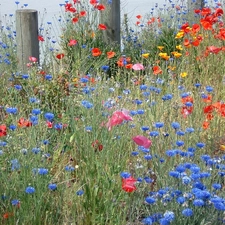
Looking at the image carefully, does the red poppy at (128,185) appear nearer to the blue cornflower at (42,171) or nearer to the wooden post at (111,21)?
the blue cornflower at (42,171)

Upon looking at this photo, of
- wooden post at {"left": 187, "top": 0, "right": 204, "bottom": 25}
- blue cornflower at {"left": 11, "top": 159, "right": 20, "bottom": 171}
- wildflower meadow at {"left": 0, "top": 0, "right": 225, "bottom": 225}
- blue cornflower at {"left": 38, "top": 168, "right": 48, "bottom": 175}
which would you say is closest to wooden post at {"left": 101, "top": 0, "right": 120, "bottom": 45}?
wooden post at {"left": 187, "top": 0, "right": 204, "bottom": 25}

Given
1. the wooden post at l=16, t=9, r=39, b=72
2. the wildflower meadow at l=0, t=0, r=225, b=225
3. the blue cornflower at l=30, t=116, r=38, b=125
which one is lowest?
the wildflower meadow at l=0, t=0, r=225, b=225

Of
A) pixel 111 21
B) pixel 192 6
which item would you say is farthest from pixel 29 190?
pixel 192 6

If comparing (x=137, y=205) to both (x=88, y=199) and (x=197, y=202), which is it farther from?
(x=197, y=202)

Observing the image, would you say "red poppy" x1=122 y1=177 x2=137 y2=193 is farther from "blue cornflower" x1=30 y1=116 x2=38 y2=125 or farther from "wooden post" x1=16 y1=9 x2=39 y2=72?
"wooden post" x1=16 y1=9 x2=39 y2=72

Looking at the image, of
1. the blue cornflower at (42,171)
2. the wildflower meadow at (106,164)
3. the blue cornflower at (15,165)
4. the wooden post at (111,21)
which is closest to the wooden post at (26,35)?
the wildflower meadow at (106,164)

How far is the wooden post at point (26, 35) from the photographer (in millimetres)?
5168

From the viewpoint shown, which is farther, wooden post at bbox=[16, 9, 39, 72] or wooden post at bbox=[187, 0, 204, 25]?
wooden post at bbox=[187, 0, 204, 25]

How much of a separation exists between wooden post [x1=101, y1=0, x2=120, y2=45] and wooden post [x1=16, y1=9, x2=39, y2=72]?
1.39 m

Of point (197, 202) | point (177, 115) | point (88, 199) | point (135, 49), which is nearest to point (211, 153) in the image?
point (177, 115)

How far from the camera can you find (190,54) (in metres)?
5.98

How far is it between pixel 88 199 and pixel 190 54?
3.36m

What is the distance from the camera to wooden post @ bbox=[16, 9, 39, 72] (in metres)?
5.17

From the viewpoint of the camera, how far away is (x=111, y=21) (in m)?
6.48
